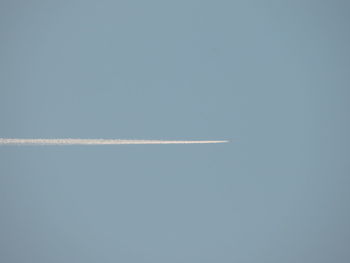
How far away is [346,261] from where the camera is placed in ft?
13.0

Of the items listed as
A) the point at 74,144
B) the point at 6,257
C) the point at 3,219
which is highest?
the point at 74,144

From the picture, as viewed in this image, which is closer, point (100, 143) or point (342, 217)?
point (100, 143)

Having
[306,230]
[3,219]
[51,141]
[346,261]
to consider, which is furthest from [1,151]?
[346,261]

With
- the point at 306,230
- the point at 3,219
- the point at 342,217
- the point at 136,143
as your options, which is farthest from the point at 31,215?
the point at 342,217

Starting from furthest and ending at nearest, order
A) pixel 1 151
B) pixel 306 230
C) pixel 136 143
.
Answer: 1. pixel 306 230
2. pixel 136 143
3. pixel 1 151

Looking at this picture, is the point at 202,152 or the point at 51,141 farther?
the point at 202,152

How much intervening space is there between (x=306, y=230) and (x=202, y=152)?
242cm

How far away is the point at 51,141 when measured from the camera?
10.8 ft

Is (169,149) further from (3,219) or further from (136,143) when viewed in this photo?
(3,219)

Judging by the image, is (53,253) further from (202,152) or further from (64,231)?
(202,152)

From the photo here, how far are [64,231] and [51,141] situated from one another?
1496 mm

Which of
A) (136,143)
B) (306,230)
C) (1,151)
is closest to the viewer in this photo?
(1,151)

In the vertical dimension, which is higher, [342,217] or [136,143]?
[136,143]

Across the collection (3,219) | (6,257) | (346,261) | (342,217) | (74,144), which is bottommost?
(6,257)
